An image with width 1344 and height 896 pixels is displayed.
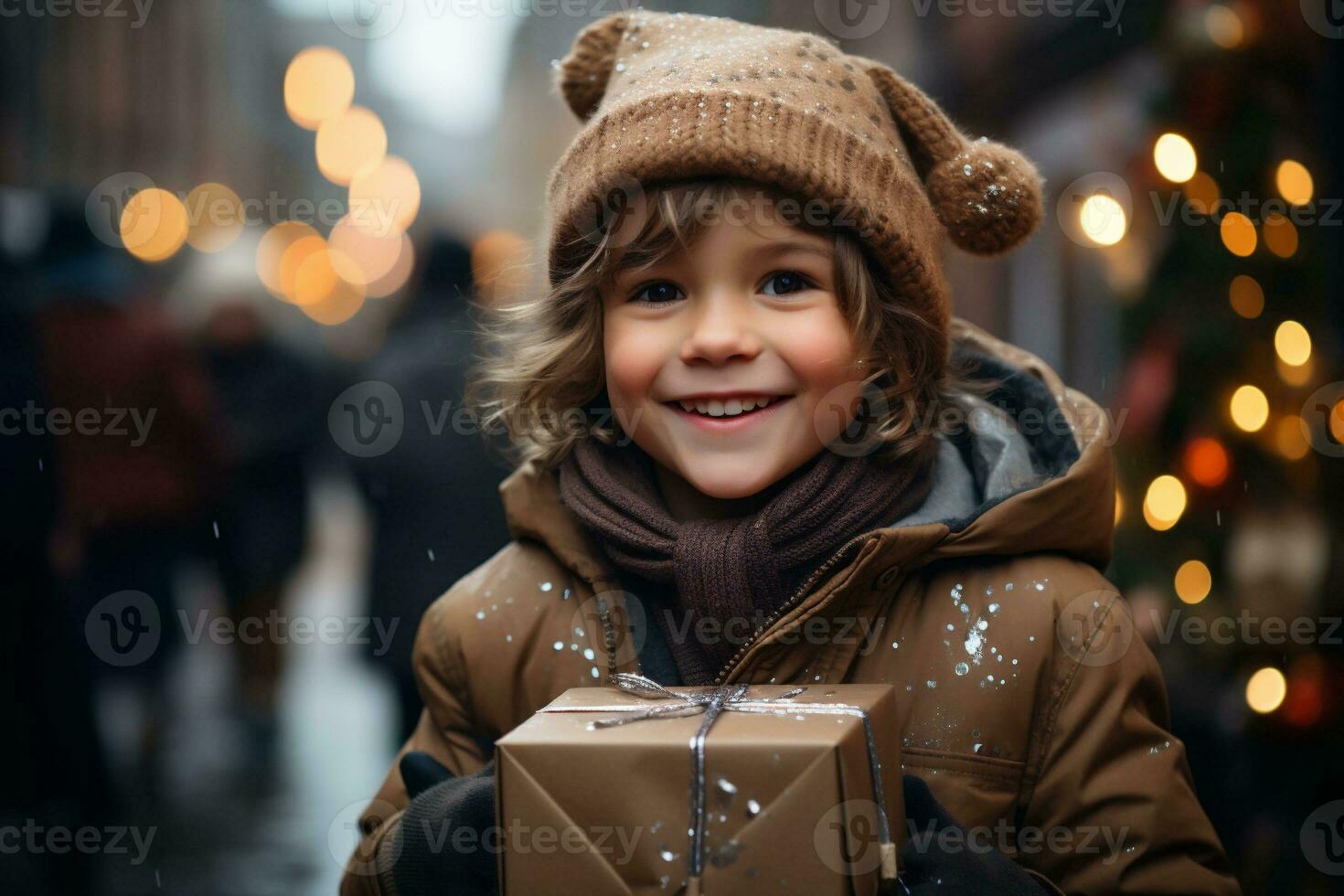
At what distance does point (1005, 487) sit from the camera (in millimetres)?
2480

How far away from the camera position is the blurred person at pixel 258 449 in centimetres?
669

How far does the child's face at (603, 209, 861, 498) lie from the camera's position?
2.32m

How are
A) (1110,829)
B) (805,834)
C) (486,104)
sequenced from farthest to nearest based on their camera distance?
(486,104) → (1110,829) → (805,834)

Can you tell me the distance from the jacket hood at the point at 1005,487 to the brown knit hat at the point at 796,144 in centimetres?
27

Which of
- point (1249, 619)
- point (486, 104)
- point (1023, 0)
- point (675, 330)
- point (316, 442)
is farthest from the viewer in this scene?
point (486, 104)

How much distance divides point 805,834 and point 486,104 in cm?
3100

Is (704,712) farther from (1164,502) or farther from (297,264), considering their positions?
(297,264)

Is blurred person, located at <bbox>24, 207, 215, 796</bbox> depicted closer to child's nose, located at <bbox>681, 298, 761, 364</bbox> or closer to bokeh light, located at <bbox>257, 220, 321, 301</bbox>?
child's nose, located at <bbox>681, 298, 761, 364</bbox>

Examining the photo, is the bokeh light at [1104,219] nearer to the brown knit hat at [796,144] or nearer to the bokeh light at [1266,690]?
the bokeh light at [1266,690]

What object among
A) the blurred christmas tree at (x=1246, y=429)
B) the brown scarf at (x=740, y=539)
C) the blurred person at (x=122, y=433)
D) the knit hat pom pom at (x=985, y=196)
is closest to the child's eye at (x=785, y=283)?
the brown scarf at (x=740, y=539)

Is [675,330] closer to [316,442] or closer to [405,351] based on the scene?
[405,351]

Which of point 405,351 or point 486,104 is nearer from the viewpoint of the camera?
point 405,351

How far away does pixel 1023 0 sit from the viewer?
779 cm

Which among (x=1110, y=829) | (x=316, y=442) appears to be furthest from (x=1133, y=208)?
(x=316, y=442)
